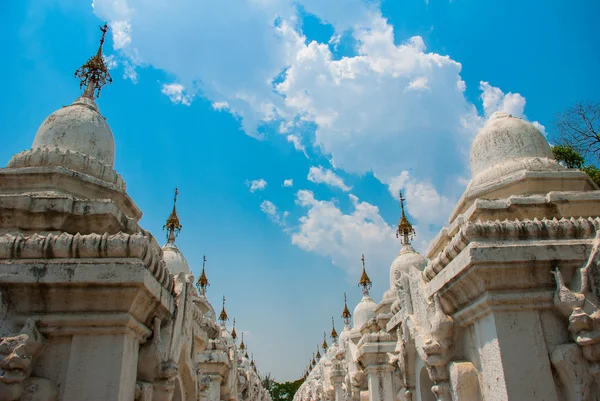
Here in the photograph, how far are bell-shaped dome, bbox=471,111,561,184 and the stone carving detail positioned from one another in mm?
8248

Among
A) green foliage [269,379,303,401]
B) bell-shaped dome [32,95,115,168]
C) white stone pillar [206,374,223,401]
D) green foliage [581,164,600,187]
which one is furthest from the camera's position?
green foliage [269,379,303,401]

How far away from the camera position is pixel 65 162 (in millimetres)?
8859

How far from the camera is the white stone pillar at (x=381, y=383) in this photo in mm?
13641

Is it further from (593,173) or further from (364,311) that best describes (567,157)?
(364,311)

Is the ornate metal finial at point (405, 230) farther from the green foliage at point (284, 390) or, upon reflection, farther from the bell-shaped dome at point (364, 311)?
the green foliage at point (284, 390)

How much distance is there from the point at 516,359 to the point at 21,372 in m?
5.81

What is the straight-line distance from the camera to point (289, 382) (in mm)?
103312

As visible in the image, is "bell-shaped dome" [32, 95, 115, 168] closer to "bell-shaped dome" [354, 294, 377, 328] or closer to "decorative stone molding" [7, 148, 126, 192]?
"decorative stone molding" [7, 148, 126, 192]

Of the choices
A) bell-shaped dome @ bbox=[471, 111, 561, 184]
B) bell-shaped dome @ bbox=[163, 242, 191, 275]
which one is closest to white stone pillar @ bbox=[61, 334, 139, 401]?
bell-shaped dome @ bbox=[471, 111, 561, 184]

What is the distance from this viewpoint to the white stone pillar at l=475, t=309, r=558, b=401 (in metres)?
5.80

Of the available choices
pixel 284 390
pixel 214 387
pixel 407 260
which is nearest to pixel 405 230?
pixel 407 260

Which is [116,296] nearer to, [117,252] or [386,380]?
[117,252]

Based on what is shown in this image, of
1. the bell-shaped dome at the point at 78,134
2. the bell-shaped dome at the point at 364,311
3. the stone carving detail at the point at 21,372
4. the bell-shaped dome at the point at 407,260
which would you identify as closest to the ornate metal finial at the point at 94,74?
the bell-shaped dome at the point at 78,134

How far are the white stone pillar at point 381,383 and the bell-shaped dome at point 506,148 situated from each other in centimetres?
634
